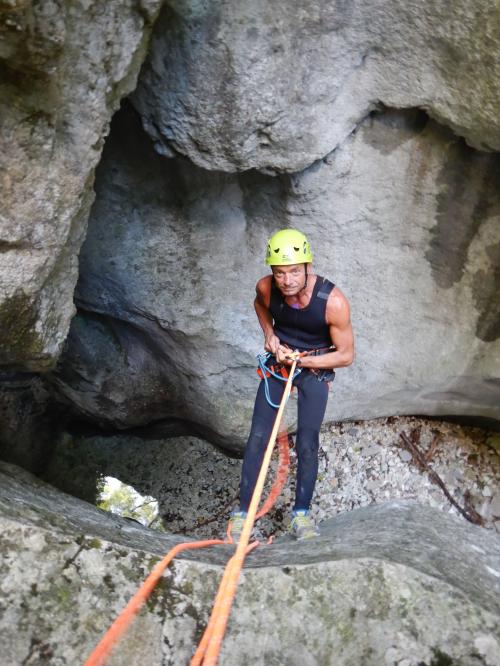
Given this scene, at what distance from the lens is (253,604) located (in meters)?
1.96

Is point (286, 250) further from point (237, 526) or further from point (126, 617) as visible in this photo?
point (126, 617)

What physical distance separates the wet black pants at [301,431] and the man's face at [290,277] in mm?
460

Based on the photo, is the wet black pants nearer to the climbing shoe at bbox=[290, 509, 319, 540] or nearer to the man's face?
the climbing shoe at bbox=[290, 509, 319, 540]

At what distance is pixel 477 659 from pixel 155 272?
282 centimetres

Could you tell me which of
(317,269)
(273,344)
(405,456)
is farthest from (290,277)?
(405,456)

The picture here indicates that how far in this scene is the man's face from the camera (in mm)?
2755

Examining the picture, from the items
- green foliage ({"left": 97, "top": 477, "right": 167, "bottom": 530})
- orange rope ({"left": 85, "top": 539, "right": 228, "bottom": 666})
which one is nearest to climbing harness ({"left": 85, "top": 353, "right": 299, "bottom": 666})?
orange rope ({"left": 85, "top": 539, "right": 228, "bottom": 666})

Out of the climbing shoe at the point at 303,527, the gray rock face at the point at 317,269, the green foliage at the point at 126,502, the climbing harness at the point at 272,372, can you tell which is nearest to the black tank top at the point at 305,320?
the climbing harness at the point at 272,372

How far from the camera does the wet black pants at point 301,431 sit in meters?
3.03

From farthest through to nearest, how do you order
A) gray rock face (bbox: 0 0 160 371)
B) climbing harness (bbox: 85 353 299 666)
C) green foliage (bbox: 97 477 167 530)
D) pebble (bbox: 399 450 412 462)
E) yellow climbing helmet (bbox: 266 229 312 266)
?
green foliage (bbox: 97 477 167 530) → pebble (bbox: 399 450 412 462) → yellow climbing helmet (bbox: 266 229 312 266) → gray rock face (bbox: 0 0 160 371) → climbing harness (bbox: 85 353 299 666)

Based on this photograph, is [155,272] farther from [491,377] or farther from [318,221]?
[491,377]

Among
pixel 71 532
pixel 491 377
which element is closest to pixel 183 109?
pixel 71 532

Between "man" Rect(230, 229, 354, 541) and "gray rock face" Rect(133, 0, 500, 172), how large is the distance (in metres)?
0.67

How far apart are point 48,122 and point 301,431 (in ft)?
5.54
